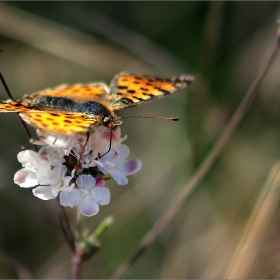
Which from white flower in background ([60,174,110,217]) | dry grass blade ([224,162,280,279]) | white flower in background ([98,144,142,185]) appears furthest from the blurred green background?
white flower in background ([60,174,110,217])

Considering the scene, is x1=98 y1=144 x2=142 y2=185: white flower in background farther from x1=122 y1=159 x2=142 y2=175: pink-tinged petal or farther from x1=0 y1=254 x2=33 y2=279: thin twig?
x1=0 y1=254 x2=33 y2=279: thin twig

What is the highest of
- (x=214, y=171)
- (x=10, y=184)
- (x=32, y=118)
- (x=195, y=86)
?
(x=32, y=118)

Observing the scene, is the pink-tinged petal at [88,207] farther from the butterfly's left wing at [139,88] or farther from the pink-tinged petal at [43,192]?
the butterfly's left wing at [139,88]

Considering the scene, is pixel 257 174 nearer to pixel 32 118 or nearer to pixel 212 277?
pixel 212 277

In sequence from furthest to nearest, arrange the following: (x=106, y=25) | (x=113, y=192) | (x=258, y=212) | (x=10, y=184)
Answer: (x=106, y=25) → (x=113, y=192) → (x=10, y=184) → (x=258, y=212)

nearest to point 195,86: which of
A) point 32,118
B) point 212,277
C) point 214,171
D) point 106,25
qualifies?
point 214,171

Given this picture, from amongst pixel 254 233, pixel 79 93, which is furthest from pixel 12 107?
pixel 254 233

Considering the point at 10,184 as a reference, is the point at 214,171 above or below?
above

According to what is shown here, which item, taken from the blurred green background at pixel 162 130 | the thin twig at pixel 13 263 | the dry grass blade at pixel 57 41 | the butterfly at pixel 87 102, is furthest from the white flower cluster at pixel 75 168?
Result: the dry grass blade at pixel 57 41
